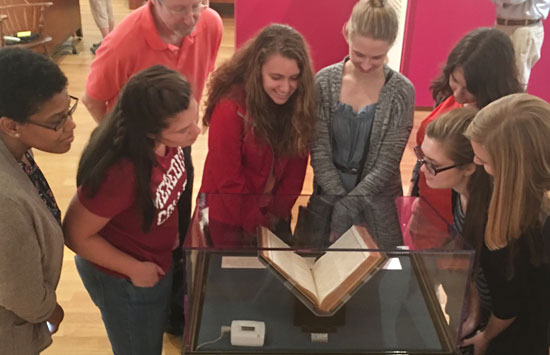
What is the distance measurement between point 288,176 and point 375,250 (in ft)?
2.57

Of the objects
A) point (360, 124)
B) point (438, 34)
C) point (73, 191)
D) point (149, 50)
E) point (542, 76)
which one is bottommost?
point (73, 191)

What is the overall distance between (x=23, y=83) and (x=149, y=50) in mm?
859

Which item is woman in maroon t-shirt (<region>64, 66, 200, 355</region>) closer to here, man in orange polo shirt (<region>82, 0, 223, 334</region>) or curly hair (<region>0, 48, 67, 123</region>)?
curly hair (<region>0, 48, 67, 123</region>)

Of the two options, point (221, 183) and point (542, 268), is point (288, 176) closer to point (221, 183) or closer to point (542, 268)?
point (221, 183)

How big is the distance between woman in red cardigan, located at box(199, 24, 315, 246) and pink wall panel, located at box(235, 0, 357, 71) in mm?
3074

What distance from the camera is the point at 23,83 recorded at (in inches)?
58.7

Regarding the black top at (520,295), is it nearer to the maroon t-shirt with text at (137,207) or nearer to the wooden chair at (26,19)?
the maroon t-shirt with text at (137,207)

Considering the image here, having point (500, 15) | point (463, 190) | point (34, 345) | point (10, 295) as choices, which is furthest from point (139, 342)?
point (500, 15)

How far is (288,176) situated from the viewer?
2.32 metres

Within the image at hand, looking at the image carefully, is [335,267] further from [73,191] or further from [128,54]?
[73,191]

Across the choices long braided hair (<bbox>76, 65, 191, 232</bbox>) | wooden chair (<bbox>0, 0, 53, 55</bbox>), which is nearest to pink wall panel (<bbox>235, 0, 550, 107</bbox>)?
wooden chair (<bbox>0, 0, 53, 55</bbox>)

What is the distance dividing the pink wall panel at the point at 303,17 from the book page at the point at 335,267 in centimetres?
376

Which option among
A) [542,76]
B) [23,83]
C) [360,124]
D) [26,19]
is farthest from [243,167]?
[26,19]

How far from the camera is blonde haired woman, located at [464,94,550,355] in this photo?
1.56 meters
